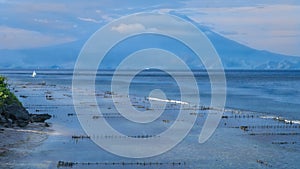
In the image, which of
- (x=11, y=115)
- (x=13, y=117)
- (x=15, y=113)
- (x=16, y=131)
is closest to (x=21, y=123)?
(x=13, y=117)

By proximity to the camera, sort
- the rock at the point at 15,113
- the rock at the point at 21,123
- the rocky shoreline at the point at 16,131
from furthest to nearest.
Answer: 1. the rock at the point at 15,113
2. the rock at the point at 21,123
3. the rocky shoreline at the point at 16,131

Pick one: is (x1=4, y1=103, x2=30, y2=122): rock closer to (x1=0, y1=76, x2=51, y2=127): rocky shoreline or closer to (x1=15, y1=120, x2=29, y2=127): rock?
(x1=0, y1=76, x2=51, y2=127): rocky shoreline

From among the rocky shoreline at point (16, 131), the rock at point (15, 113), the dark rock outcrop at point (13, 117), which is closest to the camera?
the rocky shoreline at point (16, 131)

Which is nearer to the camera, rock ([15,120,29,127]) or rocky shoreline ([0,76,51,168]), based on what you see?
rocky shoreline ([0,76,51,168])

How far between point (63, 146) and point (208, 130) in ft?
44.5

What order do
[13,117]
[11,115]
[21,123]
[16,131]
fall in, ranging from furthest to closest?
[11,115] → [13,117] → [21,123] → [16,131]

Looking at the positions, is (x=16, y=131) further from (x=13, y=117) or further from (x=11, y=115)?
(x=11, y=115)

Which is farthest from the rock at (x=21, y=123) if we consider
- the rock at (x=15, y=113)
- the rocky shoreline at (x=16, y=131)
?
the rock at (x=15, y=113)

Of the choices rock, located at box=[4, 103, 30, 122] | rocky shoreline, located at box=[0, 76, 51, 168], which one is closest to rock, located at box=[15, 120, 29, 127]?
→ rocky shoreline, located at box=[0, 76, 51, 168]

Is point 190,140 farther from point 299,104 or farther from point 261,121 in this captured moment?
point 299,104

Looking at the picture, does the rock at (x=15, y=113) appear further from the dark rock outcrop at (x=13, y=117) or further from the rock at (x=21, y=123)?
the rock at (x=21, y=123)

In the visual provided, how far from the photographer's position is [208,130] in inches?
1538

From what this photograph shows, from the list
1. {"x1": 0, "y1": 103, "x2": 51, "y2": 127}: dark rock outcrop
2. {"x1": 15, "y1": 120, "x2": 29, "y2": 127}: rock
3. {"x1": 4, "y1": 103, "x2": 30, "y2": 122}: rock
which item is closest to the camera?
{"x1": 0, "y1": 103, "x2": 51, "y2": 127}: dark rock outcrop

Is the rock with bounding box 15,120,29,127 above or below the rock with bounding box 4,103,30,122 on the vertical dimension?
below
